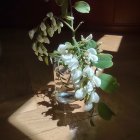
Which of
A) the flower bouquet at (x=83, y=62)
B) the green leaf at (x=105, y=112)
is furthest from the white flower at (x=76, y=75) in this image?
the green leaf at (x=105, y=112)

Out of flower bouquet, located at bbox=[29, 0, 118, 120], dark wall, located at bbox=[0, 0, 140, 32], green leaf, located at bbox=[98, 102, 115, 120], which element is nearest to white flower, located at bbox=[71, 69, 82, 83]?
flower bouquet, located at bbox=[29, 0, 118, 120]

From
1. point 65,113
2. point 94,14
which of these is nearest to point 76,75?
point 65,113

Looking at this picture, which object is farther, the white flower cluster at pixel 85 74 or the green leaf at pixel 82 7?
the green leaf at pixel 82 7

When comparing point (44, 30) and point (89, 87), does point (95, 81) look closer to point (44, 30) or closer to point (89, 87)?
point (89, 87)

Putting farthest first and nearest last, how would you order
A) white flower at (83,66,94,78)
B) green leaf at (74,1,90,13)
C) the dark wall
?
the dark wall → green leaf at (74,1,90,13) → white flower at (83,66,94,78)

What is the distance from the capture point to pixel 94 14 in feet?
6.50

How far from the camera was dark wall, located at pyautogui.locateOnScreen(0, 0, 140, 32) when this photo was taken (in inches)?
76.7

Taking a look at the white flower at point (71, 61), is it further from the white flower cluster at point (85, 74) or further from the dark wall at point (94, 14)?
the dark wall at point (94, 14)

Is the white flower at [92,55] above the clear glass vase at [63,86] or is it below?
above

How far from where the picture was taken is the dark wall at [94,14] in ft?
6.40

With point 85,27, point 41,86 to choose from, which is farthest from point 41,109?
point 85,27

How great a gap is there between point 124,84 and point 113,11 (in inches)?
32.8

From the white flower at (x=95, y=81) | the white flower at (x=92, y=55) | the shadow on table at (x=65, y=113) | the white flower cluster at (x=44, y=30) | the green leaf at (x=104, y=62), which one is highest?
the white flower cluster at (x=44, y=30)

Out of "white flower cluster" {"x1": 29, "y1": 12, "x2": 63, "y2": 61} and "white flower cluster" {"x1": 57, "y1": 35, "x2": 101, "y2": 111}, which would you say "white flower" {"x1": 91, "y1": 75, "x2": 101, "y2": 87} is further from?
"white flower cluster" {"x1": 29, "y1": 12, "x2": 63, "y2": 61}
